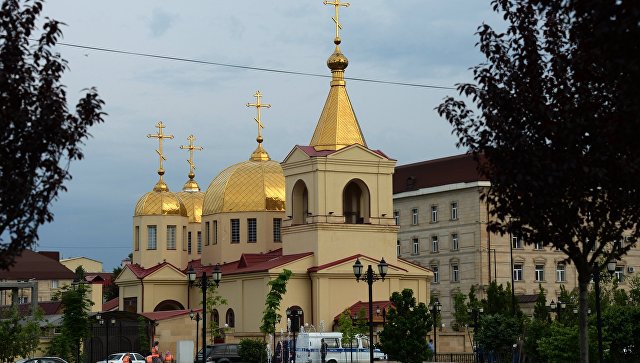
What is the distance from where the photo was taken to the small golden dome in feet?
280

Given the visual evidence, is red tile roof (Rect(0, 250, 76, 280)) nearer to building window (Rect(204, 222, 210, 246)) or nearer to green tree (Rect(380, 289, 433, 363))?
building window (Rect(204, 222, 210, 246))

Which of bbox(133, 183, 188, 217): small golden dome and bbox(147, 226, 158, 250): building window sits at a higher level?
bbox(133, 183, 188, 217): small golden dome

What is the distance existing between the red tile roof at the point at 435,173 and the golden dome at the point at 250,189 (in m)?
17.3

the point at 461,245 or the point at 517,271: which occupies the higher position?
the point at 461,245

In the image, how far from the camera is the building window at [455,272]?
9212 centimetres

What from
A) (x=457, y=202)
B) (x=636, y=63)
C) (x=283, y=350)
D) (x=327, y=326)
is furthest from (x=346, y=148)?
(x=636, y=63)

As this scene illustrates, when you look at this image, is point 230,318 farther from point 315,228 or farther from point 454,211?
point 454,211

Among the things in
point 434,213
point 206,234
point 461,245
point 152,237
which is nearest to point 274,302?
point 206,234

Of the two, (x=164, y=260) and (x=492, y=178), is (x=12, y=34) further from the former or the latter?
(x=164, y=260)

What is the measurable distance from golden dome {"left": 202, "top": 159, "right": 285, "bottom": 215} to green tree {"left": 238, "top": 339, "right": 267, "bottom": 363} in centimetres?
1982

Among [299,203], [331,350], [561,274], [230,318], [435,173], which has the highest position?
[435,173]

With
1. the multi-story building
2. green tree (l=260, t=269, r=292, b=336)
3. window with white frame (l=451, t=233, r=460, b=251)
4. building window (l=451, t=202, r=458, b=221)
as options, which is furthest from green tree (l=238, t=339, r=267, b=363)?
building window (l=451, t=202, r=458, b=221)

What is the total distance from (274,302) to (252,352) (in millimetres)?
4545

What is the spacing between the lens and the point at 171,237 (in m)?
85.6
